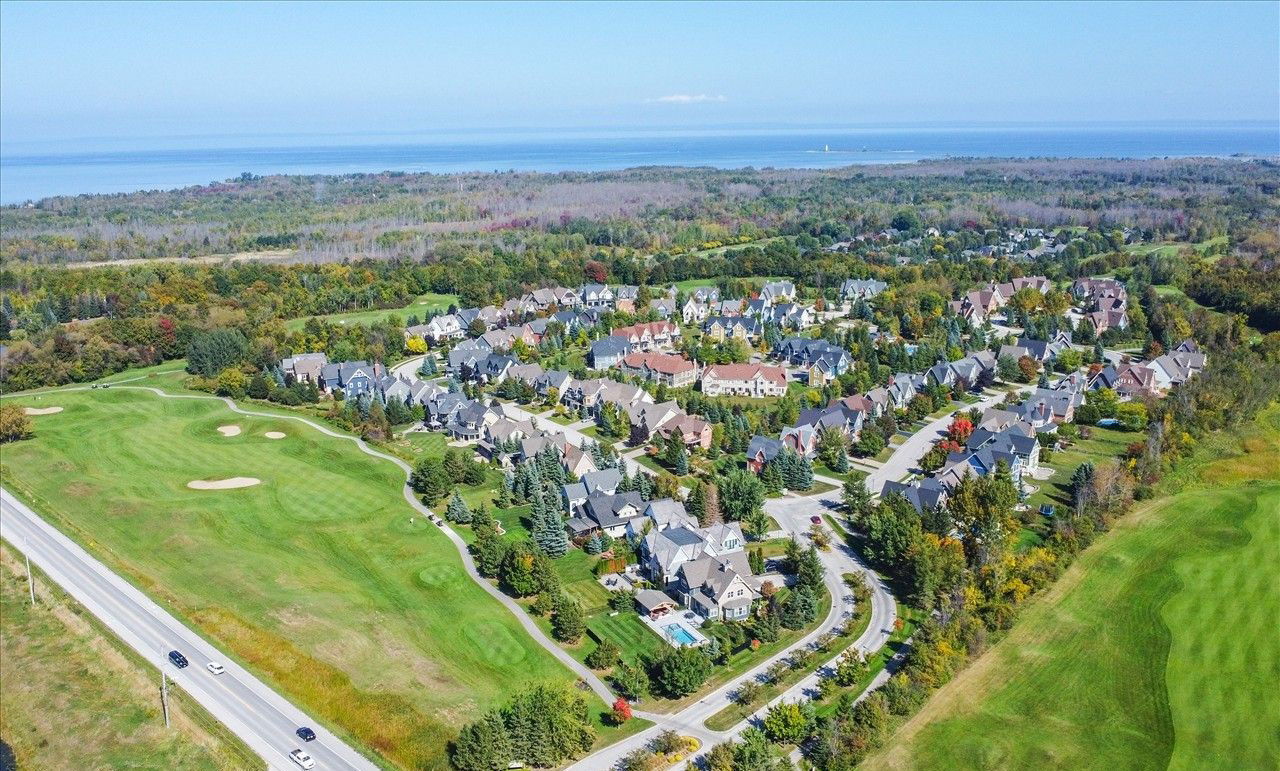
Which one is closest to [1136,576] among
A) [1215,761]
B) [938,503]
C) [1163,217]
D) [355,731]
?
[938,503]

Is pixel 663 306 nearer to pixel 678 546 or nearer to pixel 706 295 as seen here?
pixel 706 295

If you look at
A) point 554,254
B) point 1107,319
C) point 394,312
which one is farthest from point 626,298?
point 1107,319

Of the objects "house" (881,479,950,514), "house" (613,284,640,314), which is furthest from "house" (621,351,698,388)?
"house" (881,479,950,514)

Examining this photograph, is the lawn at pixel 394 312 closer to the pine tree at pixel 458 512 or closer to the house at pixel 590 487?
the pine tree at pixel 458 512

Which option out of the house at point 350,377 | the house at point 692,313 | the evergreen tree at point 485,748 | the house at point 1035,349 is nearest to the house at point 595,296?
the house at point 692,313

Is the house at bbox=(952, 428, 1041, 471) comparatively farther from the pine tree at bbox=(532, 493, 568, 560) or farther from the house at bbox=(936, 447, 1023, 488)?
the pine tree at bbox=(532, 493, 568, 560)

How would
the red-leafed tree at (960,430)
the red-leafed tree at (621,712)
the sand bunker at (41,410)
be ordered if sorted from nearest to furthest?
the red-leafed tree at (621,712) < the red-leafed tree at (960,430) < the sand bunker at (41,410)

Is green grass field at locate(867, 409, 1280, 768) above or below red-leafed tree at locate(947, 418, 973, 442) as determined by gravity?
below
